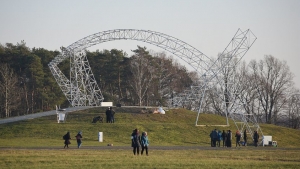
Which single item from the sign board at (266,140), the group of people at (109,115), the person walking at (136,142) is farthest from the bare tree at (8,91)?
the person walking at (136,142)

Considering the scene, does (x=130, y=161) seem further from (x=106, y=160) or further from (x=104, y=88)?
(x=104, y=88)

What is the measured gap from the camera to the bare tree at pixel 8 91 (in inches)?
3952

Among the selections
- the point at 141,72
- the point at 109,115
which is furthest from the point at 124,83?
the point at 109,115

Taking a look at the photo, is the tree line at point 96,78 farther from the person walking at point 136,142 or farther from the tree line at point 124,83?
the person walking at point 136,142

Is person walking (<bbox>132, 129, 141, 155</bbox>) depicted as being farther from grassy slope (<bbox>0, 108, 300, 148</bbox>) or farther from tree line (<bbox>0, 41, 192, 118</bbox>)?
tree line (<bbox>0, 41, 192, 118</bbox>)

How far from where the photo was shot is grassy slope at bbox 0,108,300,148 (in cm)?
5808

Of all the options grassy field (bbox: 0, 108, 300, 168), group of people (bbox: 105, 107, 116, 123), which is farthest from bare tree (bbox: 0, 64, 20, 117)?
group of people (bbox: 105, 107, 116, 123)

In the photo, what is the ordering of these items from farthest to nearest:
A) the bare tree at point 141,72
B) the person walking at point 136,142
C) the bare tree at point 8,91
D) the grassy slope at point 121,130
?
the bare tree at point 141,72 → the bare tree at point 8,91 → the grassy slope at point 121,130 → the person walking at point 136,142

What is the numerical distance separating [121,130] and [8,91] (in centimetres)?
4460

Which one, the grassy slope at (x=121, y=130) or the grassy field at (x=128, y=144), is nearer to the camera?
the grassy field at (x=128, y=144)

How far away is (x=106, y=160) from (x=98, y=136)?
83.8 feet

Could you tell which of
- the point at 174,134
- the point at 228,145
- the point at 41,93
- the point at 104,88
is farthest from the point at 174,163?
the point at 104,88

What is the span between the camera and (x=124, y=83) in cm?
11281

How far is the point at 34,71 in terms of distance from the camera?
104312 mm
